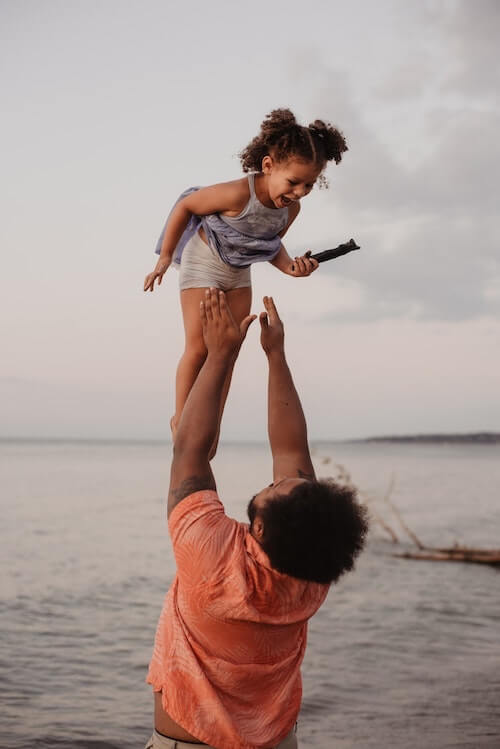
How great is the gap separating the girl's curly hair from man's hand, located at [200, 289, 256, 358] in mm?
806

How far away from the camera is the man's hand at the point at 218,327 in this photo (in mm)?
2621

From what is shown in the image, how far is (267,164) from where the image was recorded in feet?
10.7

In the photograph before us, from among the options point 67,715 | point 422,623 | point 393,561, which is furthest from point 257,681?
point 393,561

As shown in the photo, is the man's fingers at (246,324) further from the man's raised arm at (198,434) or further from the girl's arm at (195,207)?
the girl's arm at (195,207)

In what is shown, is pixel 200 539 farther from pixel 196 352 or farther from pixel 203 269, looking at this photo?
pixel 203 269

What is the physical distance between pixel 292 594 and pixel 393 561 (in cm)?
1613

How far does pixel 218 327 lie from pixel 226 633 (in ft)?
3.20

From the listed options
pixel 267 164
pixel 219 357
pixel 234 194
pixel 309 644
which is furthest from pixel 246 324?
pixel 309 644

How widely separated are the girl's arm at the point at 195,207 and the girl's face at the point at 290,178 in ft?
0.38

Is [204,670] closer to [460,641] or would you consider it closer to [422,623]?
[460,641]

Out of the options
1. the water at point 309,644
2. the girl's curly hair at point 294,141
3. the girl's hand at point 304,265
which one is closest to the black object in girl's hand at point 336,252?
the girl's hand at point 304,265

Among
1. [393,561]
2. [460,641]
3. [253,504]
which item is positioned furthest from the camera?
[393,561]

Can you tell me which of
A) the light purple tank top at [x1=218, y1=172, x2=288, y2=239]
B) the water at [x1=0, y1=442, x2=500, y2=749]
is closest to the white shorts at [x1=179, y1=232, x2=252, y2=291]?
the light purple tank top at [x1=218, y1=172, x2=288, y2=239]

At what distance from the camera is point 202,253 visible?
11.0 feet
